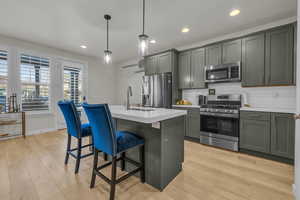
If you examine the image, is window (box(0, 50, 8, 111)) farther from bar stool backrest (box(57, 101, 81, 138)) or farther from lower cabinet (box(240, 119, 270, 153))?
lower cabinet (box(240, 119, 270, 153))

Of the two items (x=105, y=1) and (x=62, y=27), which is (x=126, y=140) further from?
(x=62, y=27)

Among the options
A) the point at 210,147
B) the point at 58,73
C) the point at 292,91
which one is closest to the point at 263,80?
the point at 292,91

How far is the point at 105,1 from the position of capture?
6.93ft

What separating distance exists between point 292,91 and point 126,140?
3279 mm

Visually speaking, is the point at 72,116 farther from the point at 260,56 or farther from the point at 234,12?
the point at 260,56

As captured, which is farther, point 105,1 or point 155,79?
point 155,79

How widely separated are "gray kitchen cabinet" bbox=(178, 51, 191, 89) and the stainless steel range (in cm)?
91

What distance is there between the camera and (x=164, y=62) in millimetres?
3943

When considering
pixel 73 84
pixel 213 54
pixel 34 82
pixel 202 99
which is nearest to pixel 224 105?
pixel 202 99

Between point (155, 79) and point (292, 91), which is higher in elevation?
point (155, 79)

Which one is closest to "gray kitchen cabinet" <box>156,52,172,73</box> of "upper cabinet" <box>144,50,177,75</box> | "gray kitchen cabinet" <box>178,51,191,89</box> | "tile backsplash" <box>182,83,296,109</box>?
"upper cabinet" <box>144,50,177,75</box>

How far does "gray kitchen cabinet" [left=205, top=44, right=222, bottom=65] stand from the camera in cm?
316

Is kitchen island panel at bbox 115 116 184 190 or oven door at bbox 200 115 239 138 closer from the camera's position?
kitchen island panel at bbox 115 116 184 190

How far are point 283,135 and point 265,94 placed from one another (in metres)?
0.95
